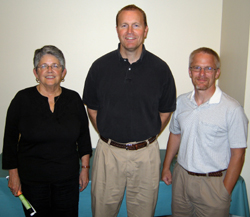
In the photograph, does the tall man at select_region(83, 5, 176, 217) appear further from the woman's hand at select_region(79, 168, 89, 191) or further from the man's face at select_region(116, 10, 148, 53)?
the woman's hand at select_region(79, 168, 89, 191)

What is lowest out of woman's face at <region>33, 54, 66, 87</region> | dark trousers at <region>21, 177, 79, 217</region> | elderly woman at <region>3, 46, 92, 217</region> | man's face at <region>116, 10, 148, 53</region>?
dark trousers at <region>21, 177, 79, 217</region>

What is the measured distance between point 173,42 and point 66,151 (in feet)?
5.46

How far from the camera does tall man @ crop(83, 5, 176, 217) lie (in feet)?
4.83

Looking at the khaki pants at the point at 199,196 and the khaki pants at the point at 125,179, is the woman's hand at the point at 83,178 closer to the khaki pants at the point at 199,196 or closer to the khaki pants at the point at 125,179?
the khaki pants at the point at 125,179

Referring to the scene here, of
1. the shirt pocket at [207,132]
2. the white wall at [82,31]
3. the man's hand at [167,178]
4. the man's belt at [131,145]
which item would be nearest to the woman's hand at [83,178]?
the man's belt at [131,145]

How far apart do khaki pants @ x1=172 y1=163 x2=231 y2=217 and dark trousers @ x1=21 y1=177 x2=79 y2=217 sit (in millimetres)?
765

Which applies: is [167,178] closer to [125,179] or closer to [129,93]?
[125,179]

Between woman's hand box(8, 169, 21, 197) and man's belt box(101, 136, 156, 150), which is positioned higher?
man's belt box(101, 136, 156, 150)

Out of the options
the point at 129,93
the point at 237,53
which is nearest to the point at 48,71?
the point at 129,93

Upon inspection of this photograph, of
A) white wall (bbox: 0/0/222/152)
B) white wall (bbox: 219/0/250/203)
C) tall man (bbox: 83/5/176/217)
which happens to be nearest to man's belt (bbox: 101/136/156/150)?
tall man (bbox: 83/5/176/217)

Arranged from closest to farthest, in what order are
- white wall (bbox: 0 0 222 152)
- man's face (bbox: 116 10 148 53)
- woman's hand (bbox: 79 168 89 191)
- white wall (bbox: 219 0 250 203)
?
man's face (bbox: 116 10 148 53) → woman's hand (bbox: 79 168 89 191) → white wall (bbox: 219 0 250 203) → white wall (bbox: 0 0 222 152)

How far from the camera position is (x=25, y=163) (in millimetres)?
1454

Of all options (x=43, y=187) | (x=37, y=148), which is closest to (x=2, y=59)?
(x=37, y=148)

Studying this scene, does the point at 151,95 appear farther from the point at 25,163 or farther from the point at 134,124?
the point at 25,163
